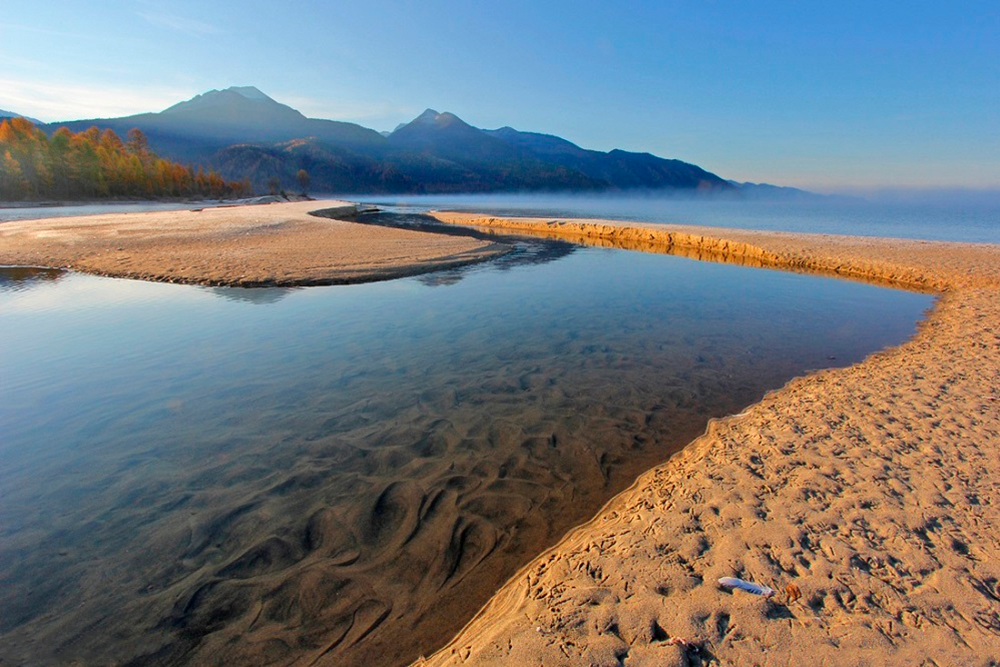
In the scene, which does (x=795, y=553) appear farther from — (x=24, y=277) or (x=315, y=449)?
(x=24, y=277)

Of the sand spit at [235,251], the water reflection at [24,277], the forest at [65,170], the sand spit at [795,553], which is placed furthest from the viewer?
the forest at [65,170]

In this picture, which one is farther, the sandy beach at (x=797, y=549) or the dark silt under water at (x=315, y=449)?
the dark silt under water at (x=315, y=449)

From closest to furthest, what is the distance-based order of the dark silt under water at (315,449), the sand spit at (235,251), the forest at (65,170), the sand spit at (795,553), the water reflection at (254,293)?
the sand spit at (795,553), the dark silt under water at (315,449), the water reflection at (254,293), the sand spit at (235,251), the forest at (65,170)

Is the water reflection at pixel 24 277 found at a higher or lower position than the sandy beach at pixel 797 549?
lower

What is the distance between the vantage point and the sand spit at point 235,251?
18.6 metres

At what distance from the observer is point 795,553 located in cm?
400

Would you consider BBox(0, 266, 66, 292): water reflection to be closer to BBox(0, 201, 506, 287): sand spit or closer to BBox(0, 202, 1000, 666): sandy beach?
BBox(0, 201, 506, 287): sand spit

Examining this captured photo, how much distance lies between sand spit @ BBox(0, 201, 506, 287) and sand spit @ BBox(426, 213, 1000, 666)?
16.2m

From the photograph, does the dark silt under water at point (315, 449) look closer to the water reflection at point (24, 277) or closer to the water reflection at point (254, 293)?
the water reflection at point (254, 293)

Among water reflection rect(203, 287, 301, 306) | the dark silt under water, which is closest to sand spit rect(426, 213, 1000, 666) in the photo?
the dark silt under water

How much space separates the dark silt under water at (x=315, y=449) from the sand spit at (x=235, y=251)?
400 centimetres

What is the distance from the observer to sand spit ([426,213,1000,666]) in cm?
314

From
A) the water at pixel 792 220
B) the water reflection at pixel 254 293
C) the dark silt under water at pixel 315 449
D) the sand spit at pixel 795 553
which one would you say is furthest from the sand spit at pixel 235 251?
the water at pixel 792 220

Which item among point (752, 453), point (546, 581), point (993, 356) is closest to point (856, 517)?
point (752, 453)
